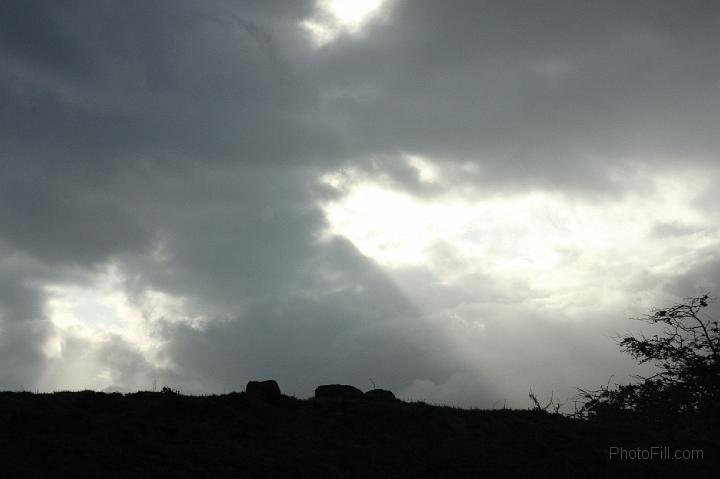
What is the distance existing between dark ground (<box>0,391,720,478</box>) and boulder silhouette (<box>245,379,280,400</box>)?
1.99 feet

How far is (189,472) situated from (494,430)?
1801 centimetres

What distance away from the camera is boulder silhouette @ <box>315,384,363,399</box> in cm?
3806

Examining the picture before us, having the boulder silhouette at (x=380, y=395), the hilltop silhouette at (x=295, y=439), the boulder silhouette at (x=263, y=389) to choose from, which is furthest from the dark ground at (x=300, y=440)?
the boulder silhouette at (x=380, y=395)

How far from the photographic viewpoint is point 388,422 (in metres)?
32.8

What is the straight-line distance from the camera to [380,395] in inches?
1554

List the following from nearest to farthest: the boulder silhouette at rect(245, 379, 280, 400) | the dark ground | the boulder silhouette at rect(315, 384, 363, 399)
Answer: the dark ground → the boulder silhouette at rect(245, 379, 280, 400) → the boulder silhouette at rect(315, 384, 363, 399)

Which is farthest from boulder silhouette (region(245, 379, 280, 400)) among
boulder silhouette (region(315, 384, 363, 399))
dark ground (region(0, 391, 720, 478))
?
boulder silhouette (region(315, 384, 363, 399))

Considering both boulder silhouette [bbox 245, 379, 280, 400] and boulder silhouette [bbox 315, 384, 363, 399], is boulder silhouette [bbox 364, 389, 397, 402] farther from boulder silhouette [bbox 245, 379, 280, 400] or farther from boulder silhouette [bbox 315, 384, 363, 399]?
boulder silhouette [bbox 245, 379, 280, 400]

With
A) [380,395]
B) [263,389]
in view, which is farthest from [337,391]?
[263,389]

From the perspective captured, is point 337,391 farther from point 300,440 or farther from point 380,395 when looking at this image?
point 300,440

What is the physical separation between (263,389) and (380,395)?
9128mm

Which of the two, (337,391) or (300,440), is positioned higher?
(337,391)

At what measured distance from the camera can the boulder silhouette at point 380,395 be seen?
3820cm

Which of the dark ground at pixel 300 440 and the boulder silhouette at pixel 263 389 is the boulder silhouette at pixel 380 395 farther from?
the boulder silhouette at pixel 263 389
